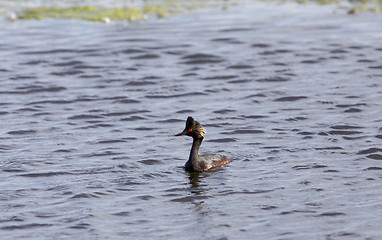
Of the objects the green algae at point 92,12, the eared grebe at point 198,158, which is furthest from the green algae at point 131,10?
the eared grebe at point 198,158

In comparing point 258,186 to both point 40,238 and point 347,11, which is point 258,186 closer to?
point 40,238

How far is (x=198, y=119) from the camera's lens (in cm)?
1748

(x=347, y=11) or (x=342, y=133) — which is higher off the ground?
(x=347, y=11)

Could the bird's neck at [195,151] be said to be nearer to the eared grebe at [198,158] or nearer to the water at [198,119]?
the eared grebe at [198,158]

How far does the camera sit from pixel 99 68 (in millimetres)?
22031

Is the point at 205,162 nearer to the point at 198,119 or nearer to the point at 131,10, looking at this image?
the point at 198,119

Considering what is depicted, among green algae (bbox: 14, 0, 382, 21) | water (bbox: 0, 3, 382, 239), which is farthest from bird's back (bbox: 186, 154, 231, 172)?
green algae (bbox: 14, 0, 382, 21)

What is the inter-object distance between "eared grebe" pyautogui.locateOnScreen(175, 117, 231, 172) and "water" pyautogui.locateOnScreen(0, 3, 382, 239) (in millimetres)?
155

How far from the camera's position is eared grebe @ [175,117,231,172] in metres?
14.0

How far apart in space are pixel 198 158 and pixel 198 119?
3518mm

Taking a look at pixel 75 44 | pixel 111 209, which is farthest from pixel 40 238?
pixel 75 44

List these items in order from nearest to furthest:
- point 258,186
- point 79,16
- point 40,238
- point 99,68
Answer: point 40,238, point 258,186, point 99,68, point 79,16

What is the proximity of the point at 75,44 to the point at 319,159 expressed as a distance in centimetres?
1177

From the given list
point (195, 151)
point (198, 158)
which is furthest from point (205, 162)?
point (195, 151)
